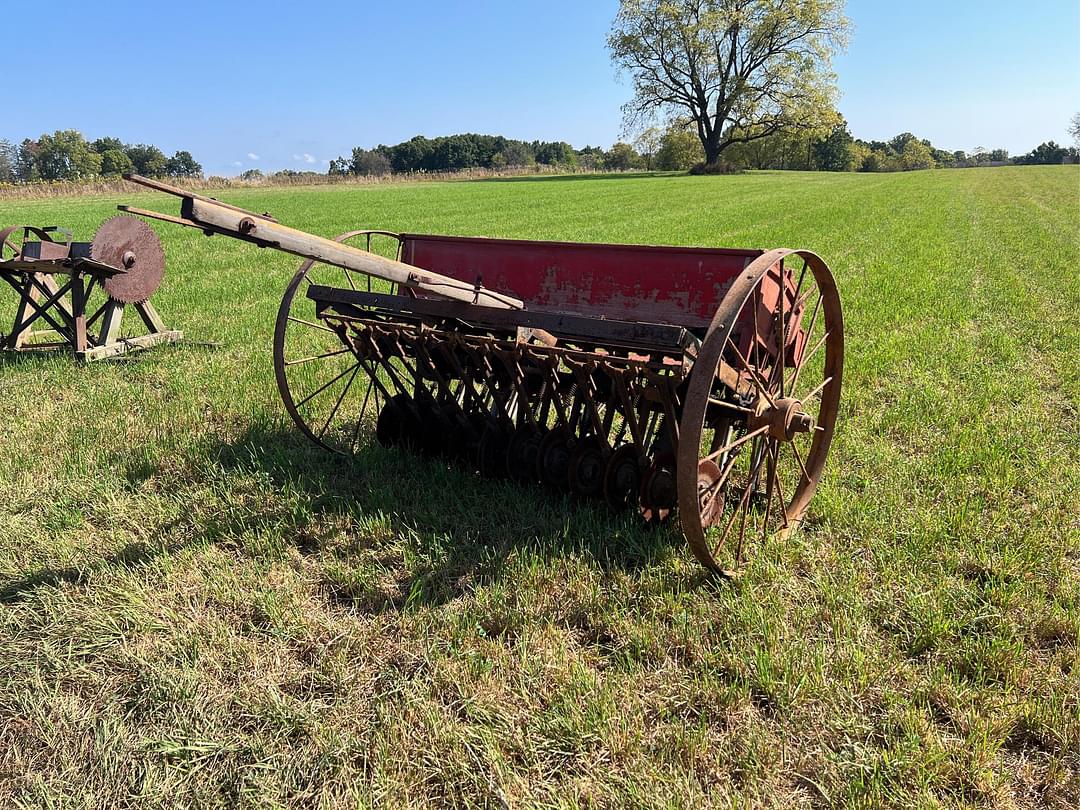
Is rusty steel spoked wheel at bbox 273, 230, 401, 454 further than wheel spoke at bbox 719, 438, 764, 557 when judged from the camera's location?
Yes

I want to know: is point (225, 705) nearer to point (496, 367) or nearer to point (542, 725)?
point (542, 725)

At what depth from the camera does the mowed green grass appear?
2.10 metres

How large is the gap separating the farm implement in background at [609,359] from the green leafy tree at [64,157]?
4265 inches

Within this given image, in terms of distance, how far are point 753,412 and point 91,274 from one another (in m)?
5.94

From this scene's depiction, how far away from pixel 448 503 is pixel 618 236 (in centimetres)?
1301

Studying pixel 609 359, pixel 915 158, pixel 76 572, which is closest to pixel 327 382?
pixel 76 572

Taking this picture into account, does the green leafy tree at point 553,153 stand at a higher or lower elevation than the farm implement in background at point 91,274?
higher

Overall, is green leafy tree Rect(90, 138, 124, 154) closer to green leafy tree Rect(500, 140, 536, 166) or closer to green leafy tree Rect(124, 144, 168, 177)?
green leafy tree Rect(124, 144, 168, 177)

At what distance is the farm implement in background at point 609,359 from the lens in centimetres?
269

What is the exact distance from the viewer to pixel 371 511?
3.58 metres

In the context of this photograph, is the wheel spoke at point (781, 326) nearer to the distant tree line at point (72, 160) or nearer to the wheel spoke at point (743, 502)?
the wheel spoke at point (743, 502)

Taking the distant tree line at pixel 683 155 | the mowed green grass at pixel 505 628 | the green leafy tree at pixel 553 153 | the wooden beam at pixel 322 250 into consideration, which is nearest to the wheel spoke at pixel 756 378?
the mowed green grass at pixel 505 628

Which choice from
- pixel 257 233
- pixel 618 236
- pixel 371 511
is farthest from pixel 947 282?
pixel 257 233

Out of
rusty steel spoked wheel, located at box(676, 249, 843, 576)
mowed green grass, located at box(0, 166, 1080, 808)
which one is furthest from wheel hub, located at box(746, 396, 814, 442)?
mowed green grass, located at box(0, 166, 1080, 808)
